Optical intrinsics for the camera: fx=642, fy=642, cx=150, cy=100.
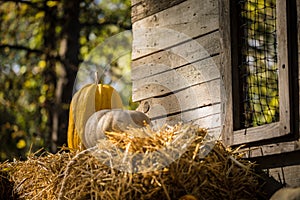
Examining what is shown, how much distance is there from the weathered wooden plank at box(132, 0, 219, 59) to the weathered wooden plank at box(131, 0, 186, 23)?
0.10 ft

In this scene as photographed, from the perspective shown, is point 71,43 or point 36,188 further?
point 71,43

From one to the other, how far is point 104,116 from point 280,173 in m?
0.98

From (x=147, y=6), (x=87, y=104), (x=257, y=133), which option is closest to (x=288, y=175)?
(x=257, y=133)

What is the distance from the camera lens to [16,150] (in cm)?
1012

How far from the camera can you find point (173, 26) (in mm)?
4066

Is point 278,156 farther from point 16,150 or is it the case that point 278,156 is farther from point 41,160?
point 16,150

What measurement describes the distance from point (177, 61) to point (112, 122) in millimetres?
811

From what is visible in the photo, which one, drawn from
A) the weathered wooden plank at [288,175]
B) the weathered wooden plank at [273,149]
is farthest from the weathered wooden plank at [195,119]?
the weathered wooden plank at [288,175]

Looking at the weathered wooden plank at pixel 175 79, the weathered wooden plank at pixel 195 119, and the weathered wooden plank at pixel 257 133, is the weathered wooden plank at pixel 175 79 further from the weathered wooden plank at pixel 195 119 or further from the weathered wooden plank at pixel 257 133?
the weathered wooden plank at pixel 257 133

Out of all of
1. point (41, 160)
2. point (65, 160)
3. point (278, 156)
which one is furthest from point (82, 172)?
point (278, 156)

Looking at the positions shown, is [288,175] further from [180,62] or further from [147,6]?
[147,6]

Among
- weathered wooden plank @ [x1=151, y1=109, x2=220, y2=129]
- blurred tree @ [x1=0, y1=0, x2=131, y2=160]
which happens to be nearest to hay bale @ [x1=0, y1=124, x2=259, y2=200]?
weathered wooden plank @ [x1=151, y1=109, x2=220, y2=129]

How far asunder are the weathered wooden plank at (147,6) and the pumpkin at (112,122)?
968 mm

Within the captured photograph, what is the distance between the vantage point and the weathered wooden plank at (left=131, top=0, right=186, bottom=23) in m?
4.16
